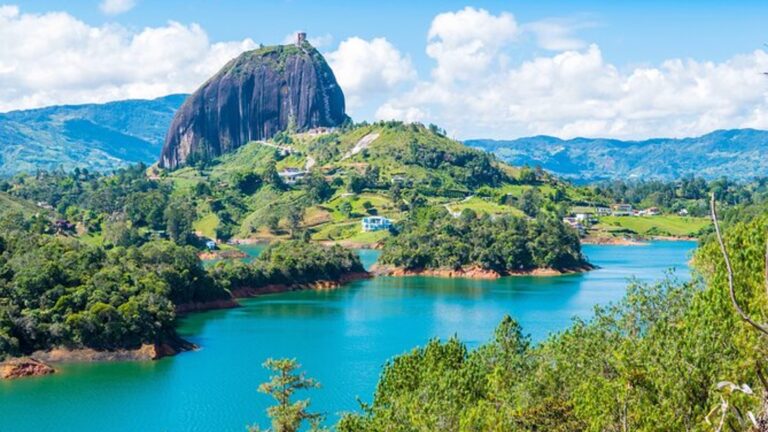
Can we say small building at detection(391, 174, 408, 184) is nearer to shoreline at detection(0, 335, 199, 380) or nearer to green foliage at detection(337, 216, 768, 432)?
shoreline at detection(0, 335, 199, 380)

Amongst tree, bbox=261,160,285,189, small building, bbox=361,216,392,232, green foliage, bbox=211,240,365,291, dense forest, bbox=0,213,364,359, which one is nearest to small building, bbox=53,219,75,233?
green foliage, bbox=211,240,365,291

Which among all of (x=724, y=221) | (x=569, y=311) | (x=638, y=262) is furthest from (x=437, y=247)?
(x=724, y=221)

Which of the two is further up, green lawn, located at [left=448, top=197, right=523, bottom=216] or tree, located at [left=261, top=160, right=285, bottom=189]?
tree, located at [left=261, top=160, right=285, bottom=189]

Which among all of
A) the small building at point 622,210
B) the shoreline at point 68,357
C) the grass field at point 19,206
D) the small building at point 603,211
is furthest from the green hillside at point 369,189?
the shoreline at point 68,357

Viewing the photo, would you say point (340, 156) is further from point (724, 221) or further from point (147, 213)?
point (724, 221)

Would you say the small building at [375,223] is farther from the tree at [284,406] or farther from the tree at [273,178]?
the tree at [284,406]
